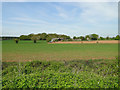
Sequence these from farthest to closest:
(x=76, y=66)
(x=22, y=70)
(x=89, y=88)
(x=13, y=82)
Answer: (x=76, y=66) → (x=22, y=70) → (x=13, y=82) → (x=89, y=88)

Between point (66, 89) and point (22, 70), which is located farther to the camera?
point (22, 70)

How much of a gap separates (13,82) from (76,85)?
1783 mm

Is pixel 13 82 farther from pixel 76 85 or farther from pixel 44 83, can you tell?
pixel 76 85

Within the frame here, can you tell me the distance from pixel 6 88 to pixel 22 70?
1247 mm

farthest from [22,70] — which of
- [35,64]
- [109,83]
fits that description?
[109,83]

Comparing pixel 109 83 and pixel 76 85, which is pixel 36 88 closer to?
pixel 76 85

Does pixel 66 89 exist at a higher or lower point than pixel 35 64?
lower

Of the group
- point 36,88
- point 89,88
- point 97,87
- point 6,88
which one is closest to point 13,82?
point 6,88

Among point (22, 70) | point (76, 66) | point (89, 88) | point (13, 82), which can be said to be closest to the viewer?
point (89, 88)

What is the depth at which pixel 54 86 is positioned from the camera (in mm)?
3305

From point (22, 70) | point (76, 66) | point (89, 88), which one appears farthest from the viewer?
point (76, 66)

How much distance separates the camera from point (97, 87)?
3.22 metres

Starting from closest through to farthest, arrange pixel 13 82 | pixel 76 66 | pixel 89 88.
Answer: pixel 89 88
pixel 13 82
pixel 76 66

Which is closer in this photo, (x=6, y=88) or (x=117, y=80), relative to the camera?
(x=6, y=88)
